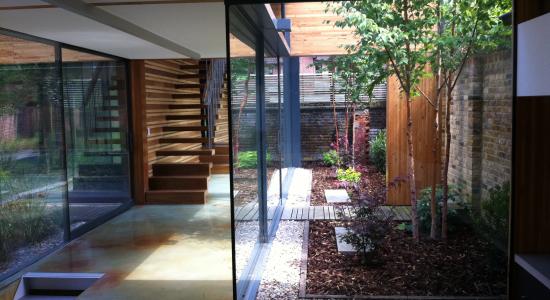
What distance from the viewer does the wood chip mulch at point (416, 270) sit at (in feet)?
12.3

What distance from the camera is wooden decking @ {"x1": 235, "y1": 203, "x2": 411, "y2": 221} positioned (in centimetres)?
375

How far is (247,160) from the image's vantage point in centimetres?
378

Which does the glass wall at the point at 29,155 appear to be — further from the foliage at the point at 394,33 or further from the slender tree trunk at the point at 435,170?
the slender tree trunk at the point at 435,170

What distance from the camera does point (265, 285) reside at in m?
4.02

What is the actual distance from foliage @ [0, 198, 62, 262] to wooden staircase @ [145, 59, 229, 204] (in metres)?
2.70

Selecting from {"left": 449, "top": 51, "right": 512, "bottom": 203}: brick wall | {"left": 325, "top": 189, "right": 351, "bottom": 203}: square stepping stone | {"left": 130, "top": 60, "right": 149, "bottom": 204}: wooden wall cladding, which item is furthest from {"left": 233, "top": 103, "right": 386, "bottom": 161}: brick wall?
{"left": 130, "top": 60, "right": 149, "bottom": 204}: wooden wall cladding

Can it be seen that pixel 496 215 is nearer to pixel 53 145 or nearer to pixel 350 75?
pixel 350 75

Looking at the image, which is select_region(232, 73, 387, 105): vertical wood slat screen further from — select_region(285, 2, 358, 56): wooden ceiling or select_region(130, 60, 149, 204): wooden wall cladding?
select_region(130, 60, 149, 204): wooden wall cladding

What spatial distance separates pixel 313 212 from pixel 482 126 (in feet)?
6.49

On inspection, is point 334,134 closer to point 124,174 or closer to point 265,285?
point 265,285

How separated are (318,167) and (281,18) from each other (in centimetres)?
162

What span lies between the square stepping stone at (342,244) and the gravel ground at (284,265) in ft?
1.14

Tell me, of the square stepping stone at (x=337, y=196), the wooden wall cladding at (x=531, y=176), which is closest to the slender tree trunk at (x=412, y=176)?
the square stepping stone at (x=337, y=196)

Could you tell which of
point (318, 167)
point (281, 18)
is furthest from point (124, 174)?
point (281, 18)
